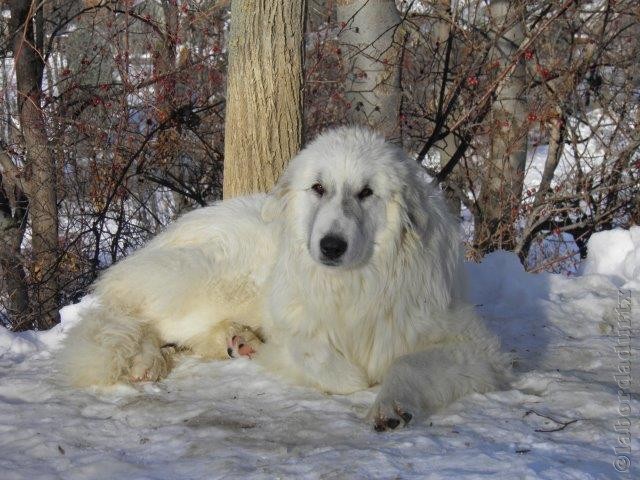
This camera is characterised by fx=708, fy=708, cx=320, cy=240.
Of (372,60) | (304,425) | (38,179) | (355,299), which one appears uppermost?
(372,60)

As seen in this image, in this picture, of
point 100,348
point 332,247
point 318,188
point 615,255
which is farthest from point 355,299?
point 615,255

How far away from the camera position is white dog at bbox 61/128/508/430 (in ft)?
10.3

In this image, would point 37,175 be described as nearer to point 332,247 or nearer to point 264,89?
point 264,89

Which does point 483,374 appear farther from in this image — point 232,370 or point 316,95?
point 316,95

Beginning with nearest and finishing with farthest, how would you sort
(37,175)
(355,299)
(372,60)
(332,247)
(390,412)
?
(390,412) → (332,247) → (355,299) → (37,175) → (372,60)

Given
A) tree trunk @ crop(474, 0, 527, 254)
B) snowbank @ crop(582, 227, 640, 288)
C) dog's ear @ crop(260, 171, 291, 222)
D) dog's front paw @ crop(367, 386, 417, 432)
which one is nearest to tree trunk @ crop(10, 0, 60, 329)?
dog's ear @ crop(260, 171, 291, 222)

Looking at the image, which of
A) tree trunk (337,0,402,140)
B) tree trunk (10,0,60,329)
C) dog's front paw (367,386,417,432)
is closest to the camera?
dog's front paw (367,386,417,432)

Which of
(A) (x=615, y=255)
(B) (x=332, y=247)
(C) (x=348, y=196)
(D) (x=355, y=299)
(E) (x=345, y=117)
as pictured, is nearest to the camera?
(B) (x=332, y=247)

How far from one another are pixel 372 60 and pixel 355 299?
3.90 m

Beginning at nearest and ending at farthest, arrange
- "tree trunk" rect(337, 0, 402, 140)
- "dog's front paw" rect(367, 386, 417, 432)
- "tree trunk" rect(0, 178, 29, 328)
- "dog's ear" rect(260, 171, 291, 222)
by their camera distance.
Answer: "dog's front paw" rect(367, 386, 417, 432)
"dog's ear" rect(260, 171, 291, 222)
"tree trunk" rect(0, 178, 29, 328)
"tree trunk" rect(337, 0, 402, 140)

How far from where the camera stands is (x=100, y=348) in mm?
3416

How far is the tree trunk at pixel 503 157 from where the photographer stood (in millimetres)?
7297

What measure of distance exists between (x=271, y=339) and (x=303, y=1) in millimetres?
2654

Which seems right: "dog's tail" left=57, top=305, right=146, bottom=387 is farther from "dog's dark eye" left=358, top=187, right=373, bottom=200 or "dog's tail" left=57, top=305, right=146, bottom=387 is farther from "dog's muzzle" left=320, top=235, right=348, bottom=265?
"dog's dark eye" left=358, top=187, right=373, bottom=200
